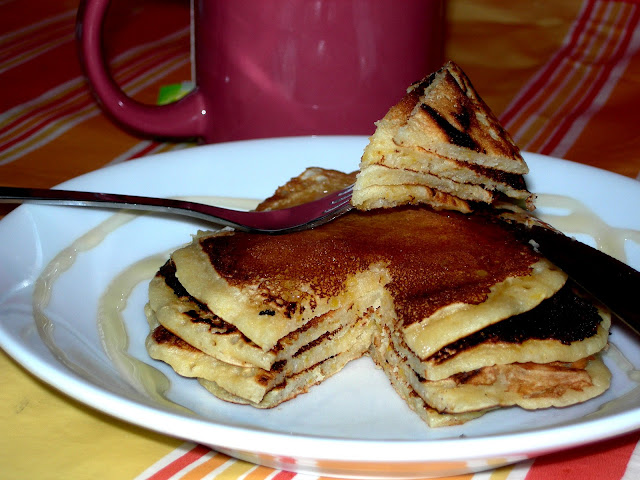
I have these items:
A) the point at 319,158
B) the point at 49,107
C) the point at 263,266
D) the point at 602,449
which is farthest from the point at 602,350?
the point at 49,107

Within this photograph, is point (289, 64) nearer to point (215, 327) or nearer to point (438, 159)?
point (438, 159)

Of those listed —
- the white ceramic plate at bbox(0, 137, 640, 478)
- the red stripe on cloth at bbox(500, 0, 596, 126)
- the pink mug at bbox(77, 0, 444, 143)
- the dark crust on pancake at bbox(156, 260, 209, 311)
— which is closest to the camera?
the white ceramic plate at bbox(0, 137, 640, 478)

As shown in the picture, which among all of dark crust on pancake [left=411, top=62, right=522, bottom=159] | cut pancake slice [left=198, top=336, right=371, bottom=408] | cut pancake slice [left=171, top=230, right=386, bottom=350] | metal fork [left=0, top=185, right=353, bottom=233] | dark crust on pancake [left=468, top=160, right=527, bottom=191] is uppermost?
dark crust on pancake [left=411, top=62, right=522, bottom=159]

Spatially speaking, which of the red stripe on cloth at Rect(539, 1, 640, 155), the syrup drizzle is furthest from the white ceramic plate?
the red stripe on cloth at Rect(539, 1, 640, 155)

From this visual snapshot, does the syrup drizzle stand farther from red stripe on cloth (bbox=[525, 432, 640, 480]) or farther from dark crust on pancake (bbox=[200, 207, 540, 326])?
dark crust on pancake (bbox=[200, 207, 540, 326])

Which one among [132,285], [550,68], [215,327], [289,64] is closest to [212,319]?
[215,327]

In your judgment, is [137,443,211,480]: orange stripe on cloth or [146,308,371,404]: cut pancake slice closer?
[137,443,211,480]: orange stripe on cloth

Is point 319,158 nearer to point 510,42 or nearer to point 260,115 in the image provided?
point 260,115
